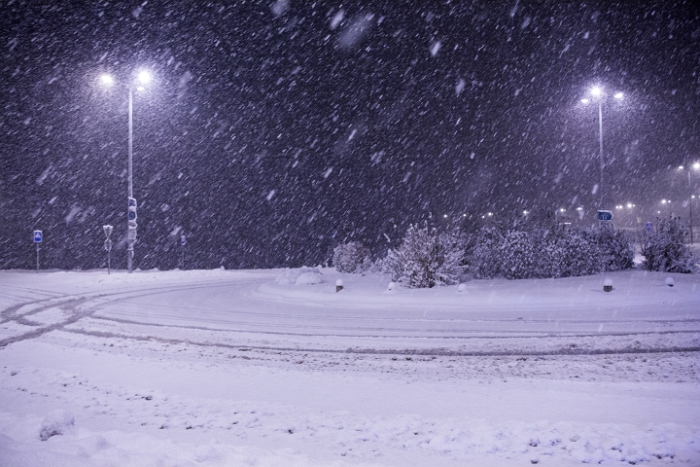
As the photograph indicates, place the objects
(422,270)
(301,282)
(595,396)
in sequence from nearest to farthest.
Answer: (595,396) < (422,270) < (301,282)

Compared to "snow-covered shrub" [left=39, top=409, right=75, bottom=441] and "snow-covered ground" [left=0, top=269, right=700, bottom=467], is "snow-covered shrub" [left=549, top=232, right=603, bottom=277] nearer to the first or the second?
"snow-covered ground" [left=0, top=269, right=700, bottom=467]

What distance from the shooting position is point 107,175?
138 ft

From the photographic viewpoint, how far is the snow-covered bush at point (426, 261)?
17.0m

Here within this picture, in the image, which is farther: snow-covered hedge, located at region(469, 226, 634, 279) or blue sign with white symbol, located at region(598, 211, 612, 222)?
blue sign with white symbol, located at region(598, 211, 612, 222)

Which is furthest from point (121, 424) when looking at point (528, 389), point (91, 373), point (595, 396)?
point (595, 396)

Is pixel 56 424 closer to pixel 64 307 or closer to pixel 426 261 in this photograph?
pixel 64 307

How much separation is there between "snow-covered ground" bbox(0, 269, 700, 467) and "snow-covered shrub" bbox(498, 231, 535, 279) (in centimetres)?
520

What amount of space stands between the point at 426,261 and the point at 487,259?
3.13 meters

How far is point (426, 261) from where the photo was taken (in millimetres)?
17156

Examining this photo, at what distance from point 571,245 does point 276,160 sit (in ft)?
111

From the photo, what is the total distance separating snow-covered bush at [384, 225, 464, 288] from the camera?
55.9 ft

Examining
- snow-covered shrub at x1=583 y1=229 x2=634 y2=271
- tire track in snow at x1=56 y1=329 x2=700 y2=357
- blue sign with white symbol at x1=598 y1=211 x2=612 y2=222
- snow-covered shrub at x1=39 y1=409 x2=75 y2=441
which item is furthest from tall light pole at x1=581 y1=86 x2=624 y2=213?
snow-covered shrub at x1=39 y1=409 x2=75 y2=441

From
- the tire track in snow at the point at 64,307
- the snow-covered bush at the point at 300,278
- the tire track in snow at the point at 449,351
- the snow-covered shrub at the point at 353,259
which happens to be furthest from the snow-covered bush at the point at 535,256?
the tire track in snow at the point at 64,307

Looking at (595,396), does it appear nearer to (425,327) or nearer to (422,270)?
(425,327)
